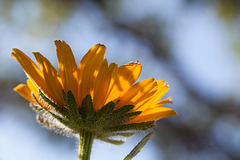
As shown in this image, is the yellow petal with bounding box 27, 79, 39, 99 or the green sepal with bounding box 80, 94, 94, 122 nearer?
the green sepal with bounding box 80, 94, 94, 122

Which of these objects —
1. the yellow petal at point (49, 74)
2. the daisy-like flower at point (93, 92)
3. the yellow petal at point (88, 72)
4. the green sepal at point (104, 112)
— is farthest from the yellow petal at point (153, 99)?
the yellow petal at point (49, 74)

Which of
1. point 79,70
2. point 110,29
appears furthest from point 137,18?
point 79,70

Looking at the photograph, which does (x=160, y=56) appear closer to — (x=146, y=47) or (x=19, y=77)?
(x=146, y=47)

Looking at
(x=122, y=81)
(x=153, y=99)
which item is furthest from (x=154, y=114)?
(x=122, y=81)

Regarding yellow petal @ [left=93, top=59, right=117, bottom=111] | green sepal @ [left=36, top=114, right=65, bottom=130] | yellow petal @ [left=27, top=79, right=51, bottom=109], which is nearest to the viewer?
yellow petal @ [left=93, top=59, right=117, bottom=111]

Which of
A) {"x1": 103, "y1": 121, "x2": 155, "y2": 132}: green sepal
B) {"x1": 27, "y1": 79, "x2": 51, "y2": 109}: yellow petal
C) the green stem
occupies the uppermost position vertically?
{"x1": 27, "y1": 79, "x2": 51, "y2": 109}: yellow petal

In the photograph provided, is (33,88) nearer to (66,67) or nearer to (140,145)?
(66,67)

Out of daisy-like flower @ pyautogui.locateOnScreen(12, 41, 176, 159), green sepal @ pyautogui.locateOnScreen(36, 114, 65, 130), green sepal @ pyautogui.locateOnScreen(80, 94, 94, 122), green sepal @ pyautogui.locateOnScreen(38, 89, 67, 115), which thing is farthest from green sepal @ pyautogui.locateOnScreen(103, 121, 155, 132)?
green sepal @ pyautogui.locateOnScreen(36, 114, 65, 130)

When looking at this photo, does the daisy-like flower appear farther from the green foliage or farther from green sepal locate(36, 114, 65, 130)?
green sepal locate(36, 114, 65, 130)
